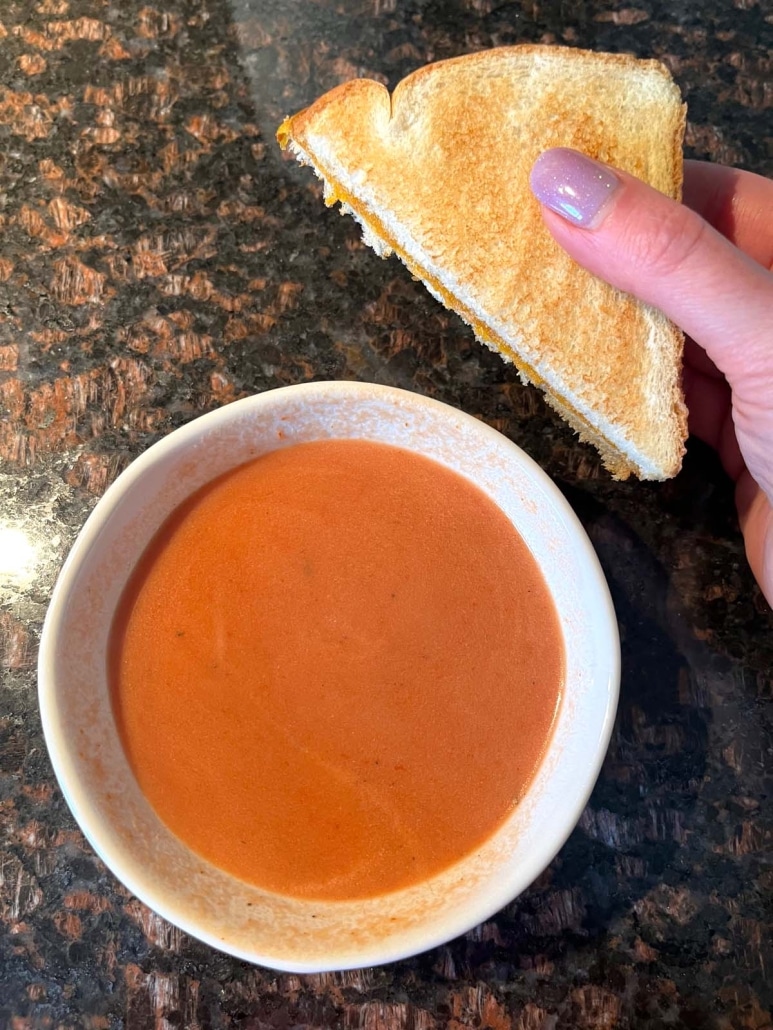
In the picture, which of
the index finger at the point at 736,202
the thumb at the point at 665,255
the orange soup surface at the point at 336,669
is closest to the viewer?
the thumb at the point at 665,255

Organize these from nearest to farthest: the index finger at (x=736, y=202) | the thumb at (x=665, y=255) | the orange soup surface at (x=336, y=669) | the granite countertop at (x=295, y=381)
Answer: the thumb at (x=665, y=255) < the orange soup surface at (x=336, y=669) < the granite countertop at (x=295, y=381) < the index finger at (x=736, y=202)

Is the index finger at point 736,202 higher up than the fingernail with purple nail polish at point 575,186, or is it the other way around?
the fingernail with purple nail polish at point 575,186

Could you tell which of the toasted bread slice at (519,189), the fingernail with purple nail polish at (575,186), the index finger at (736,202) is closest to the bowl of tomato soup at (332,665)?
the toasted bread slice at (519,189)

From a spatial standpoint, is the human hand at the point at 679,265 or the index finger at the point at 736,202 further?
the index finger at the point at 736,202

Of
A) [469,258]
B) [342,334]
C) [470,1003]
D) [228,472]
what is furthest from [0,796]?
[469,258]

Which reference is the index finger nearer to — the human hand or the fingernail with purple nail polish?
the human hand

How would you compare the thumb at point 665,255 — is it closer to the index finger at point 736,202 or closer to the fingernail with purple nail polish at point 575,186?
the fingernail with purple nail polish at point 575,186

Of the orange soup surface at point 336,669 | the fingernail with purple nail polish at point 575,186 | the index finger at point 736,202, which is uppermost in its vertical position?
the fingernail with purple nail polish at point 575,186

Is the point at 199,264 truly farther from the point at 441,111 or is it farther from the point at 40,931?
the point at 40,931
